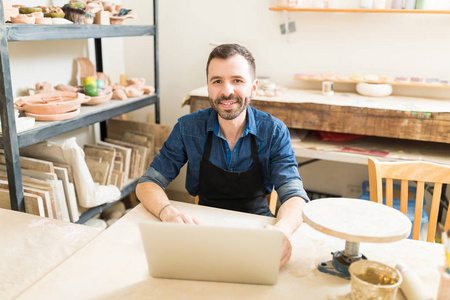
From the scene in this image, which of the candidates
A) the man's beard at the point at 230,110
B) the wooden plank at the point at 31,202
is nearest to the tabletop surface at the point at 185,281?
the man's beard at the point at 230,110

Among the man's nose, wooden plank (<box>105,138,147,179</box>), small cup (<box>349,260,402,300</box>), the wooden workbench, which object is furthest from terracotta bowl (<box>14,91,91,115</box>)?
small cup (<box>349,260,402,300</box>)

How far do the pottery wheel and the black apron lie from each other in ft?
1.83

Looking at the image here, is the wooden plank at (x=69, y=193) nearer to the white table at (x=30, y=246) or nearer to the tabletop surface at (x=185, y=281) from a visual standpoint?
the white table at (x=30, y=246)

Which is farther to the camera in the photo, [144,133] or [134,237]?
[144,133]

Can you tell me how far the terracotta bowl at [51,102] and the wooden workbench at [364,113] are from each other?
75cm

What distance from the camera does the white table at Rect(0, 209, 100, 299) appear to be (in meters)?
1.20

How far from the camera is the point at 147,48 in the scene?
329cm

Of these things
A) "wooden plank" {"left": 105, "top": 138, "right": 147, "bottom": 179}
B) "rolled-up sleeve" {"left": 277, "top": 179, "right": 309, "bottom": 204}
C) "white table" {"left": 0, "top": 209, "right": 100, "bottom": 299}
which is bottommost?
"wooden plank" {"left": 105, "top": 138, "right": 147, "bottom": 179}

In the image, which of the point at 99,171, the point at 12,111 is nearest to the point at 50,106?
the point at 12,111

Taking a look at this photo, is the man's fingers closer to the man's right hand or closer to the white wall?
the man's right hand

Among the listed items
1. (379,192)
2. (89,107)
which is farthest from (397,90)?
(89,107)

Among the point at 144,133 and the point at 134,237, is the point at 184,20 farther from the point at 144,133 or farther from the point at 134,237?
the point at 134,237

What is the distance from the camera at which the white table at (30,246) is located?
3.92 ft

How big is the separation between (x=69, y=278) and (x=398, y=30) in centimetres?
246
